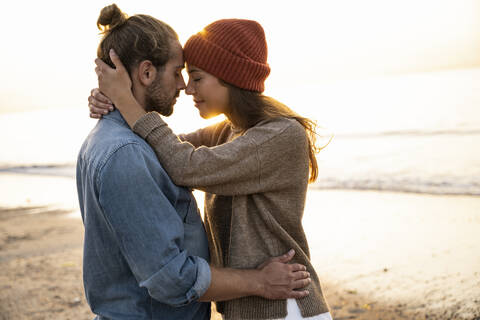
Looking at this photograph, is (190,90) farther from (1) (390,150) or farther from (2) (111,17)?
(1) (390,150)

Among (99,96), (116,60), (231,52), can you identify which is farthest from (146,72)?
(231,52)

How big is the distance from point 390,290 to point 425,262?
121cm

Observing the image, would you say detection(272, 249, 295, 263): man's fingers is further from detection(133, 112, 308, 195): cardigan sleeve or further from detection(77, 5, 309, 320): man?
detection(133, 112, 308, 195): cardigan sleeve

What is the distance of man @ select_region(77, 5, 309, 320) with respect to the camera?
5.57 ft

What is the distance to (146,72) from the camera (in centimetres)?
217

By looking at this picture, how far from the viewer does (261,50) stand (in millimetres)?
2746

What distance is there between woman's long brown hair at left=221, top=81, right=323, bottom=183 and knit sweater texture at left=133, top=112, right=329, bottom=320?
0.40 ft

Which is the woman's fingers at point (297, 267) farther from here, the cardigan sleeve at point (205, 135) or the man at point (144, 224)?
the cardigan sleeve at point (205, 135)

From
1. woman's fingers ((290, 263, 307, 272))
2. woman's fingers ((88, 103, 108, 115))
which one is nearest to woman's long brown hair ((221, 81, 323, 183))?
woman's fingers ((290, 263, 307, 272))

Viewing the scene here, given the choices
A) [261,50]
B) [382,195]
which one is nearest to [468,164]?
[382,195]

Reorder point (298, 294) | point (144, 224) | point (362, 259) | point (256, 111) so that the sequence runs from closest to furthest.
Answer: point (144, 224)
point (298, 294)
point (256, 111)
point (362, 259)

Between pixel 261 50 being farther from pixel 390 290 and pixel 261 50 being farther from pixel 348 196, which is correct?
pixel 348 196

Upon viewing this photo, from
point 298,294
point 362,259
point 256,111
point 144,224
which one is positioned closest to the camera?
point 144,224

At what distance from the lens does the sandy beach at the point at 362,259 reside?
524 cm
